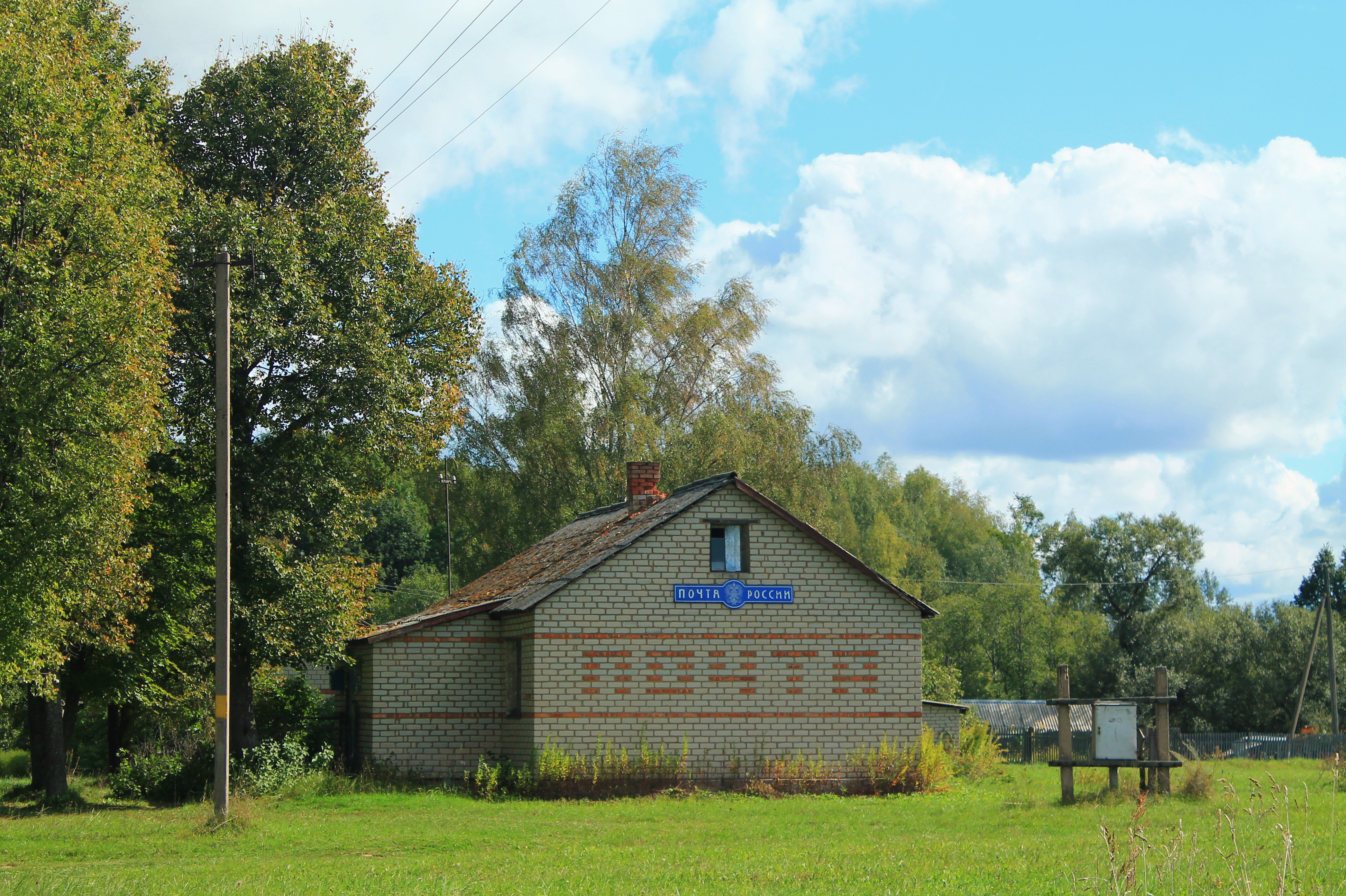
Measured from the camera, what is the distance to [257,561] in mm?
24219

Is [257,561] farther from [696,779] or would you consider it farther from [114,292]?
[696,779]

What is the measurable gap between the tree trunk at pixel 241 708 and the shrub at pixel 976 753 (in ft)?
51.6

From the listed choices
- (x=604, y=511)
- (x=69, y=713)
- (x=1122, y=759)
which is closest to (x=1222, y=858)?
(x=1122, y=759)

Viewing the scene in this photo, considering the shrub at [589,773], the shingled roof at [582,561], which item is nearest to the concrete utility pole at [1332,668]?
the shingled roof at [582,561]

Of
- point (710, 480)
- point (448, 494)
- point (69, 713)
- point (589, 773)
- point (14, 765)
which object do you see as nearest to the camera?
point (589, 773)

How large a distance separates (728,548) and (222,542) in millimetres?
10101

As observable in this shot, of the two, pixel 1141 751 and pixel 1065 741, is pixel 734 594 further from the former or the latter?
pixel 1141 751

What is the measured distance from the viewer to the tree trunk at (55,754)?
23016mm

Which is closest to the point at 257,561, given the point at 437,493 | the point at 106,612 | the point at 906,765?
the point at 106,612

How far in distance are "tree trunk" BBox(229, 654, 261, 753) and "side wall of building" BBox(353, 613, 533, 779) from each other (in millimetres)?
2535

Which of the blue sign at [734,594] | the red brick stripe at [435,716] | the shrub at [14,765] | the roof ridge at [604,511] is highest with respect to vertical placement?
the roof ridge at [604,511]

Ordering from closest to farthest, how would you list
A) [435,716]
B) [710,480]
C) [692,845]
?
[692,845], [435,716], [710,480]

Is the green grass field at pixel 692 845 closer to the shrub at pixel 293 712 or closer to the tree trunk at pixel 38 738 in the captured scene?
the tree trunk at pixel 38 738

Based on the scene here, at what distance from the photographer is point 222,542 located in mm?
17938
